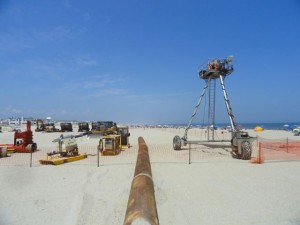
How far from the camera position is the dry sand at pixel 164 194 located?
6.70m

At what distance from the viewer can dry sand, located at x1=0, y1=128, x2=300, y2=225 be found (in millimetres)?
6703

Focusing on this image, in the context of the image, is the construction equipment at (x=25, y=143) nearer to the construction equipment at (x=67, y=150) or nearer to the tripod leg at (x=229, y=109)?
the construction equipment at (x=67, y=150)

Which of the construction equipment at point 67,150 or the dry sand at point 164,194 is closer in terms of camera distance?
the dry sand at point 164,194

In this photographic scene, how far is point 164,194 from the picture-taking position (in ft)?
28.2

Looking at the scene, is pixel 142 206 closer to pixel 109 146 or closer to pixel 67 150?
pixel 67 150

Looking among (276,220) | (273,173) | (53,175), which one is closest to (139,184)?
(276,220)

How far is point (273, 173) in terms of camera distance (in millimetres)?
11805

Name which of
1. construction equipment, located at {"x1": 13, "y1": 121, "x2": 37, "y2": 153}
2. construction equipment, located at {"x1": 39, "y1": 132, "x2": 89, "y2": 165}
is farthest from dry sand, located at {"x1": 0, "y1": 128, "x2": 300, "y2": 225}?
construction equipment, located at {"x1": 13, "y1": 121, "x2": 37, "y2": 153}

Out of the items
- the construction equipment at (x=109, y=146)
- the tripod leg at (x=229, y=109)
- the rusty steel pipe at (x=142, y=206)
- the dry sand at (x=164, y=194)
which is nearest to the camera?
the rusty steel pipe at (x=142, y=206)

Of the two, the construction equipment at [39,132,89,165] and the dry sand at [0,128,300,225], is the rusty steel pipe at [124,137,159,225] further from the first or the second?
the construction equipment at [39,132,89,165]

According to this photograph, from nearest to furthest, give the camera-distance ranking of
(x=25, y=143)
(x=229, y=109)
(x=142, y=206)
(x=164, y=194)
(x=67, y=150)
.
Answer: (x=142, y=206) → (x=164, y=194) → (x=67, y=150) → (x=229, y=109) → (x=25, y=143)

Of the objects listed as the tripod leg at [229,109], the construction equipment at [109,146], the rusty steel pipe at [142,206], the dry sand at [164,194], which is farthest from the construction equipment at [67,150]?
the tripod leg at [229,109]

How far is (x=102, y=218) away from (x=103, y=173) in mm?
5318

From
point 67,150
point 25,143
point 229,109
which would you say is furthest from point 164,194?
point 25,143
